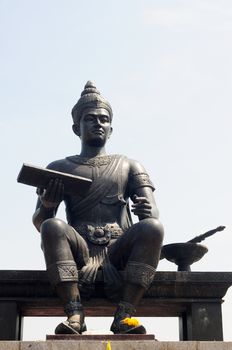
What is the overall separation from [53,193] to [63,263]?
899 millimetres

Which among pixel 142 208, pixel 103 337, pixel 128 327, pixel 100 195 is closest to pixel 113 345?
pixel 103 337

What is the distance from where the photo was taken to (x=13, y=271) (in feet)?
25.0

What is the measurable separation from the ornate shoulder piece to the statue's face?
632 millimetres

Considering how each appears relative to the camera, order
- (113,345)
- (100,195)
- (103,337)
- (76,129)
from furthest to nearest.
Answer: (76,129) < (100,195) < (103,337) < (113,345)

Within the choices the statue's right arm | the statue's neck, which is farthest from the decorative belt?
the statue's neck

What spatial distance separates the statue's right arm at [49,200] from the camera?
7.56m

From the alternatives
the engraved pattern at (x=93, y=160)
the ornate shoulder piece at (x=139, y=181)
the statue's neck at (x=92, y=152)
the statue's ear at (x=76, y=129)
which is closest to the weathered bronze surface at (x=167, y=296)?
the ornate shoulder piece at (x=139, y=181)

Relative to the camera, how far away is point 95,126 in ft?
28.5

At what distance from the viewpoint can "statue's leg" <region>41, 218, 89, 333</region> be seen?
690 cm

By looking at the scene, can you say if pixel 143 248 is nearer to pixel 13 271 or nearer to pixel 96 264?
pixel 96 264

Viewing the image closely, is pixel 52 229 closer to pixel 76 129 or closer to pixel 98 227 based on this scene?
pixel 98 227

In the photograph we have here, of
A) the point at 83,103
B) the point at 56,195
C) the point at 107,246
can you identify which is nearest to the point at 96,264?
the point at 107,246

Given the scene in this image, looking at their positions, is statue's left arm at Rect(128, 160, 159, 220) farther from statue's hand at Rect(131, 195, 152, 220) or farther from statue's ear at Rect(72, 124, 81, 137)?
statue's ear at Rect(72, 124, 81, 137)

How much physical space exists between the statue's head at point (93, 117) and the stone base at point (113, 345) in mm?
3055
